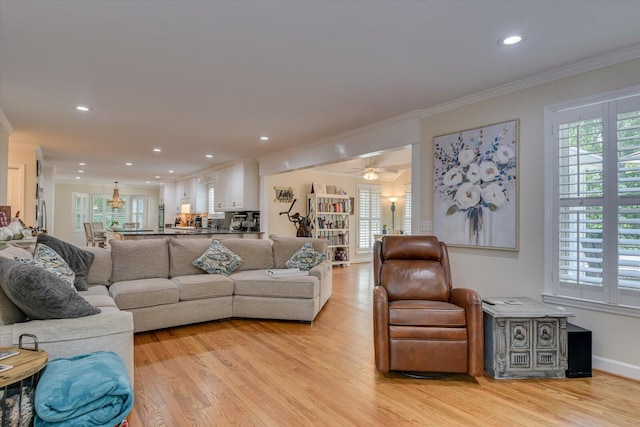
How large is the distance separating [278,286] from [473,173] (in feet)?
8.05

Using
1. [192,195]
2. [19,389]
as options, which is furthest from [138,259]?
[192,195]

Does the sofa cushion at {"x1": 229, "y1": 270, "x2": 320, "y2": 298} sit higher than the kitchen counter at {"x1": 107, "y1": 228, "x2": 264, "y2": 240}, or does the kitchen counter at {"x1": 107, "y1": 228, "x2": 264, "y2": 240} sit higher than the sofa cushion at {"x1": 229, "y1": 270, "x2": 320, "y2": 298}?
the kitchen counter at {"x1": 107, "y1": 228, "x2": 264, "y2": 240}

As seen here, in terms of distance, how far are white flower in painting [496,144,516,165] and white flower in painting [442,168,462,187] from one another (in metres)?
0.41

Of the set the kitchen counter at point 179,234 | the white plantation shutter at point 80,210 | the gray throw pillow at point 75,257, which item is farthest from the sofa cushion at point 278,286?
the white plantation shutter at point 80,210

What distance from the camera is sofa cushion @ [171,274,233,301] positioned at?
3812mm

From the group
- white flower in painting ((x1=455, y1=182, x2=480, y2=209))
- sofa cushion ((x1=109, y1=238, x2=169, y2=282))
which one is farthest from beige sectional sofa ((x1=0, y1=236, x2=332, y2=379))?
white flower in painting ((x1=455, y1=182, x2=480, y2=209))

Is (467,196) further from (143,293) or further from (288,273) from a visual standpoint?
(143,293)

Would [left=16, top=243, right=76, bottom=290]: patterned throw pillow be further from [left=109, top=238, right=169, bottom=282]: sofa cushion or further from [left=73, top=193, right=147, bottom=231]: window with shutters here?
[left=73, top=193, right=147, bottom=231]: window with shutters

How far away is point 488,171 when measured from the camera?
11.4 feet

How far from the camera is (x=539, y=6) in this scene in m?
2.06

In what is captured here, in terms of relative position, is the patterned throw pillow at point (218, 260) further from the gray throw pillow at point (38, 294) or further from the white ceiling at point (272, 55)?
the gray throw pillow at point (38, 294)

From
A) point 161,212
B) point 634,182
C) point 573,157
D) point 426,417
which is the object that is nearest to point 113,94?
point 426,417

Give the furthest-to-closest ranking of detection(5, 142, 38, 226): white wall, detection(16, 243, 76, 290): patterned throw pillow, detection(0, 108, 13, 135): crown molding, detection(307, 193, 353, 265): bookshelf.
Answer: detection(307, 193, 353, 265): bookshelf
detection(5, 142, 38, 226): white wall
detection(0, 108, 13, 135): crown molding
detection(16, 243, 76, 290): patterned throw pillow

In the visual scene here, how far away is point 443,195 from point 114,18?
10.8ft
